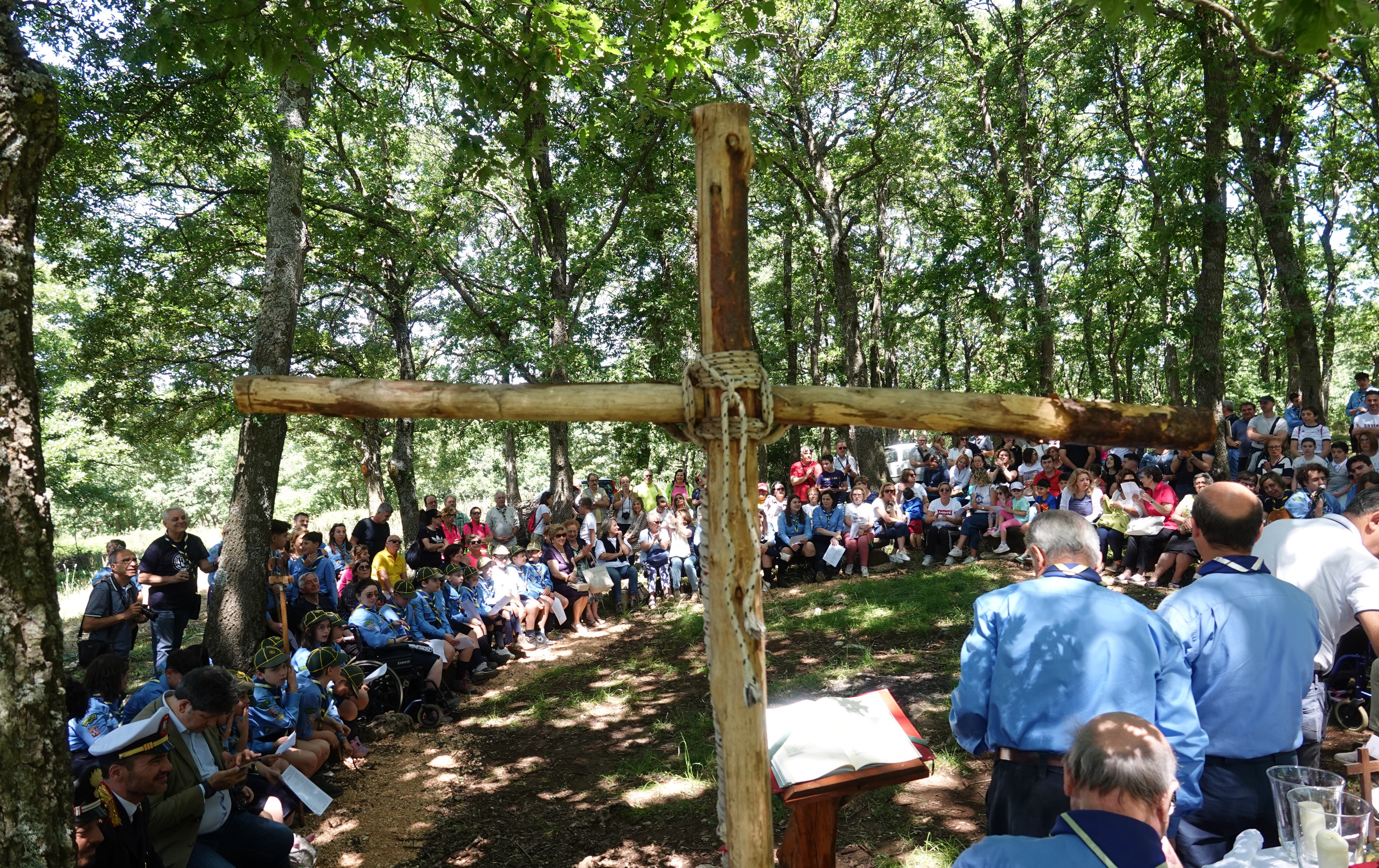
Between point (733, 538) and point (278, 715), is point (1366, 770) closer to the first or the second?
point (733, 538)

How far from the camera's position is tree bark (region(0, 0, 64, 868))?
2205 millimetres

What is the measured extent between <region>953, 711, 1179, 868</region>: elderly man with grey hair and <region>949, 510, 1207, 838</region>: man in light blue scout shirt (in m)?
0.65

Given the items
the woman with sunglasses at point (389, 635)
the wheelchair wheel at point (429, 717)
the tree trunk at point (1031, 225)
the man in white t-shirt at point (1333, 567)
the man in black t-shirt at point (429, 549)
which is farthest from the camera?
the tree trunk at point (1031, 225)

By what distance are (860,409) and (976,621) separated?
3.28ft

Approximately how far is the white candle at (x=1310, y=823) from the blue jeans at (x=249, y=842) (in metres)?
4.51

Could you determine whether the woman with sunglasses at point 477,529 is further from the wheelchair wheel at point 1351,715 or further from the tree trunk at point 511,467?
the wheelchair wheel at point 1351,715

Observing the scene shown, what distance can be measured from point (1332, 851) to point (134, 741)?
14.1ft

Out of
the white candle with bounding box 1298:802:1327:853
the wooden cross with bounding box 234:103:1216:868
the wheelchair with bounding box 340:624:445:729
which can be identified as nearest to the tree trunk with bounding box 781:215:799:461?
the wheelchair with bounding box 340:624:445:729

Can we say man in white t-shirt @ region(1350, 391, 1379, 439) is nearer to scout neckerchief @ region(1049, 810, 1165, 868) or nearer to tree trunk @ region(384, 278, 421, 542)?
scout neckerchief @ region(1049, 810, 1165, 868)

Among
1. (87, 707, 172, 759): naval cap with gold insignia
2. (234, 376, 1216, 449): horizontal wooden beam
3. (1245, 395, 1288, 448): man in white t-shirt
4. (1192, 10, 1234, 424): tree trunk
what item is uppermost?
(1192, 10, 1234, 424): tree trunk

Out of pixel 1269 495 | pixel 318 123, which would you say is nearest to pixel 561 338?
pixel 318 123

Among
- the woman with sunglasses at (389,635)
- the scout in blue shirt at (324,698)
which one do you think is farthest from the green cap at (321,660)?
the woman with sunglasses at (389,635)

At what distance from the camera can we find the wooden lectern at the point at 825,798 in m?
2.78

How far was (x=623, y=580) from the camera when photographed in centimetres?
1195
